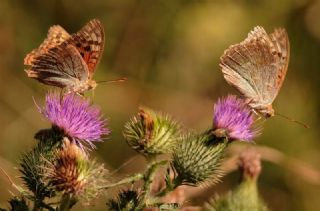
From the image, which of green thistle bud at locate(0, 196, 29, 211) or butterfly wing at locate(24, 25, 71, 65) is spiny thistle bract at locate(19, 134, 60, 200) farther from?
butterfly wing at locate(24, 25, 71, 65)

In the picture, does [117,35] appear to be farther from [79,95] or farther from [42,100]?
[79,95]

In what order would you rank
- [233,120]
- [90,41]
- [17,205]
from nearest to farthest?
[17,205] → [233,120] → [90,41]

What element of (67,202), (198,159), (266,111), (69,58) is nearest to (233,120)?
(198,159)

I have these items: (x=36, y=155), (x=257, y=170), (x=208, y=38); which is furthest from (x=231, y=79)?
(x=208, y=38)

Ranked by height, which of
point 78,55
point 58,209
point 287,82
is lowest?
point 58,209

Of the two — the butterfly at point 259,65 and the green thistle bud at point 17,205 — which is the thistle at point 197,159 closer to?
the butterfly at point 259,65

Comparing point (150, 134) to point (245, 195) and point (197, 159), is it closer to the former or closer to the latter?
point (197, 159)

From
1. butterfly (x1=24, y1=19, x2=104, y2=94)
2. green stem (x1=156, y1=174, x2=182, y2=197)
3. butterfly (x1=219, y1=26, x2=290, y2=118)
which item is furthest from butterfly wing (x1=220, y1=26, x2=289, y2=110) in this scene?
green stem (x1=156, y1=174, x2=182, y2=197)

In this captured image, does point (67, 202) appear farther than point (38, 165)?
No
